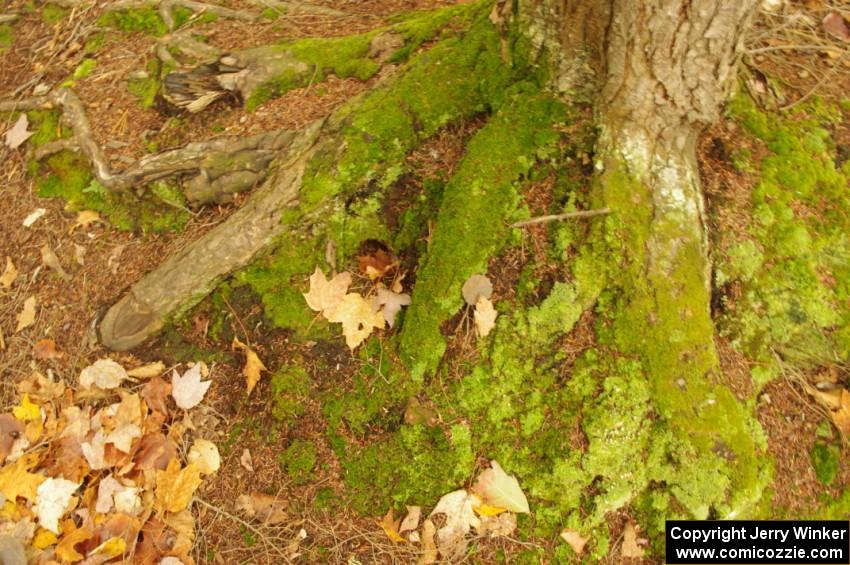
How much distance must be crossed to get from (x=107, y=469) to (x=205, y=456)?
1.69 ft

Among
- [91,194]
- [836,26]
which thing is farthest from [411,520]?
[836,26]

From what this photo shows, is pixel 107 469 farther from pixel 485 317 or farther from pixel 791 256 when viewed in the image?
pixel 791 256

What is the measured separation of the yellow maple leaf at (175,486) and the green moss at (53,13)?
157 inches

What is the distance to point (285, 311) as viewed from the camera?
2.92 meters

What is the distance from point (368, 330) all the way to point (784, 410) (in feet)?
6.00

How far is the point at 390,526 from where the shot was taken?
8.27ft

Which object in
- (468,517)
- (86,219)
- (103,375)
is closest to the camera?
(468,517)

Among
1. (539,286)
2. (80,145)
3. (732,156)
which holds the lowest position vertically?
(539,286)

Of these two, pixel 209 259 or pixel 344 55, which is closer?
pixel 209 259

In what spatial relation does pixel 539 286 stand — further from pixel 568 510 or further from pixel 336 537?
pixel 336 537

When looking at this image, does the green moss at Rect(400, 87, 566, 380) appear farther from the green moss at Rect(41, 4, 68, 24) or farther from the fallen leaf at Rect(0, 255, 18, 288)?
the green moss at Rect(41, 4, 68, 24)

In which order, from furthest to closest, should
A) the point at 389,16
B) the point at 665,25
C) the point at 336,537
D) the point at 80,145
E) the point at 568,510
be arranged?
1. the point at 389,16
2. the point at 80,145
3. the point at 336,537
4. the point at 568,510
5. the point at 665,25

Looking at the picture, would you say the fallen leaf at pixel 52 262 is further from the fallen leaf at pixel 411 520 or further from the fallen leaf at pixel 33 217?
the fallen leaf at pixel 411 520

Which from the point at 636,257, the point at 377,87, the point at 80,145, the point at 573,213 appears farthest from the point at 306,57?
the point at 636,257
